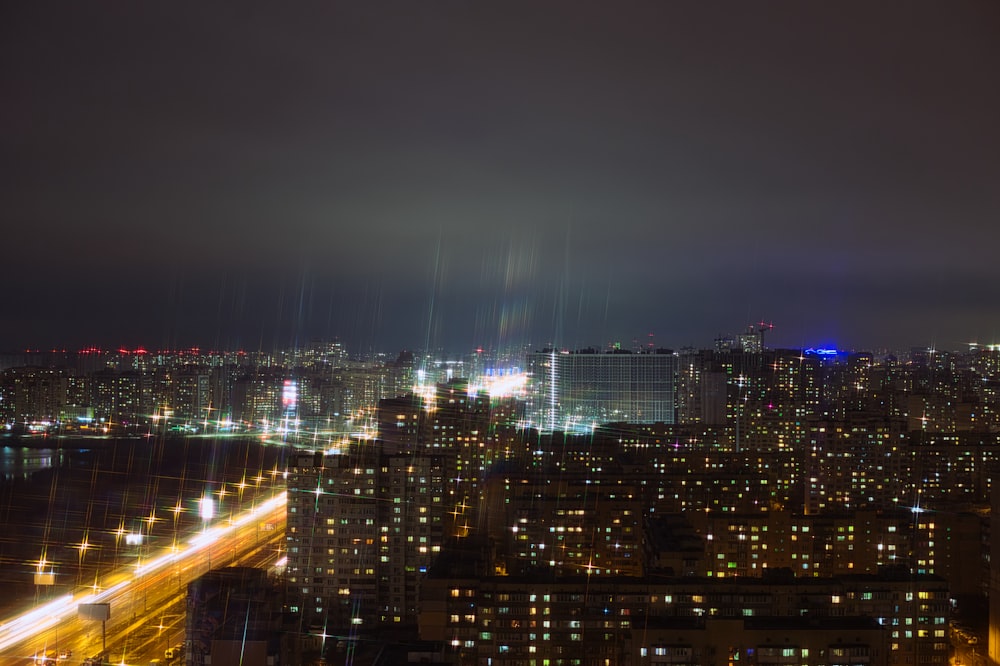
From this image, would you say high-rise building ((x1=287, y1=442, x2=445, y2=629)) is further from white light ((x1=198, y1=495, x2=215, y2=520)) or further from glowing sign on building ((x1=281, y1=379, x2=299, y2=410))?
glowing sign on building ((x1=281, y1=379, x2=299, y2=410))

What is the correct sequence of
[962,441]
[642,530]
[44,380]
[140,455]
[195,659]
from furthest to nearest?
1. [44,380]
2. [140,455]
3. [962,441]
4. [642,530]
5. [195,659]

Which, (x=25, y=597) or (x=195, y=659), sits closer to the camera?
(x=195, y=659)

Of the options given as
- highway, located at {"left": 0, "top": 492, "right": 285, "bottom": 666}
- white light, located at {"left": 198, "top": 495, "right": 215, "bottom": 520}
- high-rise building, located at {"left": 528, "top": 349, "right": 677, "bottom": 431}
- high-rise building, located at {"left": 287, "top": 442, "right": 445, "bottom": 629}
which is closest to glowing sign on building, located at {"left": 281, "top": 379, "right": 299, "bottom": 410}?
high-rise building, located at {"left": 528, "top": 349, "right": 677, "bottom": 431}

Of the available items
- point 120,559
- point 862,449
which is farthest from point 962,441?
point 120,559

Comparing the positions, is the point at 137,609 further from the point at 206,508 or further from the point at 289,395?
the point at 289,395

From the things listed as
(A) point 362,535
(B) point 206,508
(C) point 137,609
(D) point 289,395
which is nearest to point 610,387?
(D) point 289,395

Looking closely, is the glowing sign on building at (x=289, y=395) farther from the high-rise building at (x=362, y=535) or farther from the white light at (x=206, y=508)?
the high-rise building at (x=362, y=535)

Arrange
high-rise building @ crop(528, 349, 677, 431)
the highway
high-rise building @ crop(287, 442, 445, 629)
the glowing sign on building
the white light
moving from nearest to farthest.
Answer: the highway
high-rise building @ crop(287, 442, 445, 629)
the white light
the glowing sign on building
high-rise building @ crop(528, 349, 677, 431)

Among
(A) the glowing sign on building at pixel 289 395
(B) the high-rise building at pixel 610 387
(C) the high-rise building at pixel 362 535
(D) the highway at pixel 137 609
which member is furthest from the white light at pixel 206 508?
(B) the high-rise building at pixel 610 387

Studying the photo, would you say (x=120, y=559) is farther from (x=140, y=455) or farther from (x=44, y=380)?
(x=44, y=380)
